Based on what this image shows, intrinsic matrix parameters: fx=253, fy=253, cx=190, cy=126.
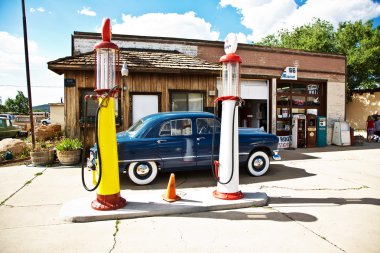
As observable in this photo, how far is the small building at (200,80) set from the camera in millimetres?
9055

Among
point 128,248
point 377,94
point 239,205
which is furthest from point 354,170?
point 377,94

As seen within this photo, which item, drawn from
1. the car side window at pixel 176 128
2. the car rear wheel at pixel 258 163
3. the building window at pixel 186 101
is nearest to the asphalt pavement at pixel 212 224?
the car rear wheel at pixel 258 163

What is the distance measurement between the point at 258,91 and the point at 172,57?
482 centimetres

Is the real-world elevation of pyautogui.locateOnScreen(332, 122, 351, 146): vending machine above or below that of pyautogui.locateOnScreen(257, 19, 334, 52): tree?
below

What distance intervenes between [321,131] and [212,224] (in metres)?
11.3

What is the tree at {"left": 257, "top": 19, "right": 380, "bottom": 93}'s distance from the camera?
25.0 meters

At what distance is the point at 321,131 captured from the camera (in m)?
12.9

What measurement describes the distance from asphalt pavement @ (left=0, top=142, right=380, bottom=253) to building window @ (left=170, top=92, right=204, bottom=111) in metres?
4.59

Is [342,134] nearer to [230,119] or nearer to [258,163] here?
[258,163]

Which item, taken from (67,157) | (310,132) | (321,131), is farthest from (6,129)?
(321,131)

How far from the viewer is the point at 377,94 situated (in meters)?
23.6

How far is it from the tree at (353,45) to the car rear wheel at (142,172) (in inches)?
991

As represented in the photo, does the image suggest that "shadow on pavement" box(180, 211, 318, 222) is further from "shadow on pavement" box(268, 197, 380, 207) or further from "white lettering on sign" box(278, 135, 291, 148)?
"white lettering on sign" box(278, 135, 291, 148)

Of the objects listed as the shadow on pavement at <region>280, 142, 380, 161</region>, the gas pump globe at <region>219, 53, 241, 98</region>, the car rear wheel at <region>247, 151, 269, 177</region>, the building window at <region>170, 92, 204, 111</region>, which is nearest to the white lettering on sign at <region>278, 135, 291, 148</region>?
the shadow on pavement at <region>280, 142, 380, 161</region>
